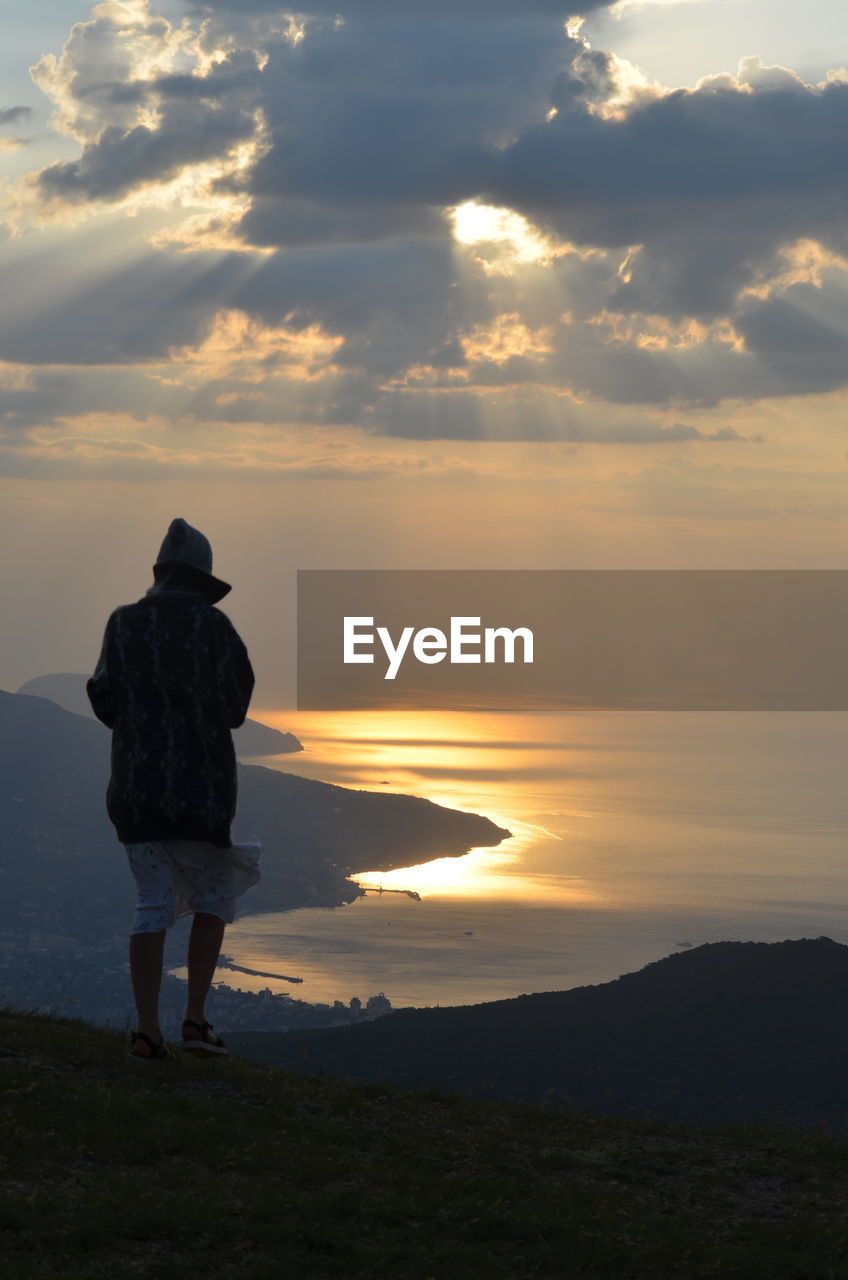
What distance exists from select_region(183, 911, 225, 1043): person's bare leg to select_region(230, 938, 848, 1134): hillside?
3293cm

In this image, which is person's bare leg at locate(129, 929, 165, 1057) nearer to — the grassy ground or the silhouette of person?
the silhouette of person

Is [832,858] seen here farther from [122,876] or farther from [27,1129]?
[27,1129]

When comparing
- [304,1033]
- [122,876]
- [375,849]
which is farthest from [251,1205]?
[375,849]

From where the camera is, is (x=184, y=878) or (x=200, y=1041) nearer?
(x=184, y=878)

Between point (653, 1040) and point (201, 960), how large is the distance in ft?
159

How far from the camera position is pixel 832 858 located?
497ft

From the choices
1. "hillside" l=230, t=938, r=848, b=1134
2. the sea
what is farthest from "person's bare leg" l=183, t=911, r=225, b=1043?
the sea

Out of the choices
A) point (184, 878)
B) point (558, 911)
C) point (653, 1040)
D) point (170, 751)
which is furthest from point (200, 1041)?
point (558, 911)

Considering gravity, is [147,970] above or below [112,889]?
above

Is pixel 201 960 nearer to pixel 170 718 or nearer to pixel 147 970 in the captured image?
pixel 147 970

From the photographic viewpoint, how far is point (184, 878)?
26.5ft

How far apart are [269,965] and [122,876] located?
60977 mm

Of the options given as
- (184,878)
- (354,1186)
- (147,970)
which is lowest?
(354,1186)

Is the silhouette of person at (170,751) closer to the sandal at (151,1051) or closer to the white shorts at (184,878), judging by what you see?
the white shorts at (184,878)
